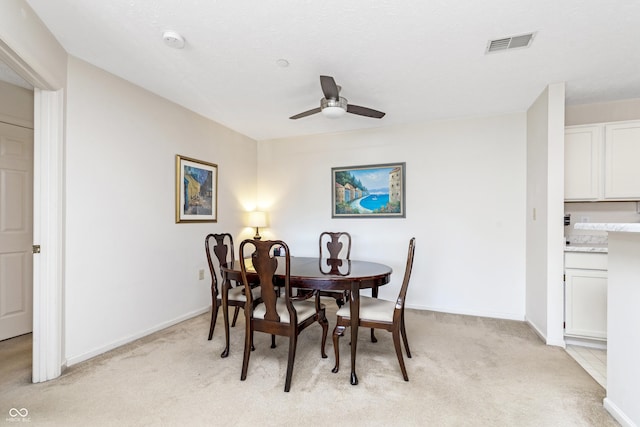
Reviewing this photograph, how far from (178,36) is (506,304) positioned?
4135mm

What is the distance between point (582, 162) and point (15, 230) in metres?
5.62

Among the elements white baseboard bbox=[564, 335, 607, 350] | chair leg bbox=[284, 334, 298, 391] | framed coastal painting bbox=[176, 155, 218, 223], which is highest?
framed coastal painting bbox=[176, 155, 218, 223]

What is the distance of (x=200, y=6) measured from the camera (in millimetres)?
1785

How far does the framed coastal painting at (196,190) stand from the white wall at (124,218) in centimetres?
8

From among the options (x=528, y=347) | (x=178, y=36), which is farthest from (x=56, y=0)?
(x=528, y=347)

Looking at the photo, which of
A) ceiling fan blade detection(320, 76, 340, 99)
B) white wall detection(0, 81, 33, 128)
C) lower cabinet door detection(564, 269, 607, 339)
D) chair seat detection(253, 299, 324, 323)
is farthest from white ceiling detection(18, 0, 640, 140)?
chair seat detection(253, 299, 324, 323)

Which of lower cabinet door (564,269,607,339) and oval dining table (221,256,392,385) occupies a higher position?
oval dining table (221,256,392,385)

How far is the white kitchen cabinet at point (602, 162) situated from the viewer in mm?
2904

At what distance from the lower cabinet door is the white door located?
5137mm

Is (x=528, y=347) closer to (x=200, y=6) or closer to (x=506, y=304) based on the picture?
(x=506, y=304)

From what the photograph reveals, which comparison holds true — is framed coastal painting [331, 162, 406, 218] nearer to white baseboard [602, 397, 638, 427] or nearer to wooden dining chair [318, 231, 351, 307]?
wooden dining chair [318, 231, 351, 307]

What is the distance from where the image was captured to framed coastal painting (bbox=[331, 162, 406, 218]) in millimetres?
4008

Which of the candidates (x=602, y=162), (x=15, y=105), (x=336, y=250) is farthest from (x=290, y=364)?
(x=15, y=105)

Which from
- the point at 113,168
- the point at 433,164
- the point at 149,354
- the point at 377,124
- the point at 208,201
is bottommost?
the point at 149,354
